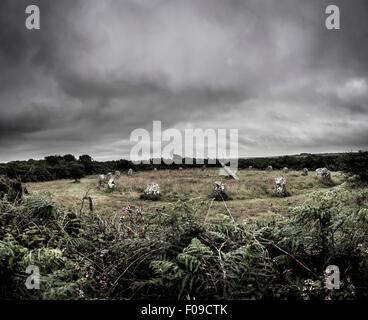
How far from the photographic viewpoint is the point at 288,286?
1.48 metres

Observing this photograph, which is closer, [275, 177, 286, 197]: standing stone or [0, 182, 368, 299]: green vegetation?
[0, 182, 368, 299]: green vegetation

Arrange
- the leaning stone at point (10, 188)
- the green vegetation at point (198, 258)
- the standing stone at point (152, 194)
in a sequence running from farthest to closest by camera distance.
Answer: the standing stone at point (152, 194) < the leaning stone at point (10, 188) < the green vegetation at point (198, 258)

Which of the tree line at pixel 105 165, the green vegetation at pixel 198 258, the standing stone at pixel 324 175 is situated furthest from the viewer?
the standing stone at pixel 324 175

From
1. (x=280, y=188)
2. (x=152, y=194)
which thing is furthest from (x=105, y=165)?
(x=280, y=188)

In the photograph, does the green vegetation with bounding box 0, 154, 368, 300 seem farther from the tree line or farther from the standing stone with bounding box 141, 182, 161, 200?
the standing stone with bounding box 141, 182, 161, 200

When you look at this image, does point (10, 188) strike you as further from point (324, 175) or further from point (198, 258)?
point (324, 175)

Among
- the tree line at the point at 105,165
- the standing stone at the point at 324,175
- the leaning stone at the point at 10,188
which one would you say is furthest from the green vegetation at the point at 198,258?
the standing stone at the point at 324,175

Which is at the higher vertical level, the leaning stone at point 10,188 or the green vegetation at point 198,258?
the leaning stone at point 10,188

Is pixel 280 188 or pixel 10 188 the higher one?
pixel 10 188

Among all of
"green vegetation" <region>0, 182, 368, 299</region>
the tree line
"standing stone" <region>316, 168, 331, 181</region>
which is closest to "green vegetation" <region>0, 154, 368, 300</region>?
"green vegetation" <region>0, 182, 368, 299</region>

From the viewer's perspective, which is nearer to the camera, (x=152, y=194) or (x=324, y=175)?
(x=152, y=194)

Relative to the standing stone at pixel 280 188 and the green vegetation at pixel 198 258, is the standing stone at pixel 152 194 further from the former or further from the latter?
the green vegetation at pixel 198 258
